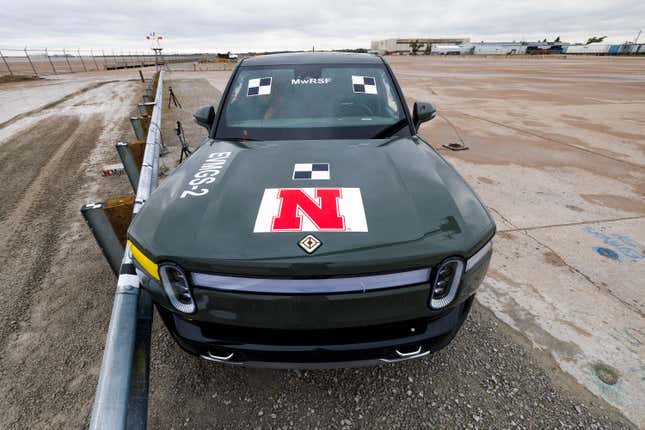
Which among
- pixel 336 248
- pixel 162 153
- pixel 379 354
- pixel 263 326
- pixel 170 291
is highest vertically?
pixel 336 248

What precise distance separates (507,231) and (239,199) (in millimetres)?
2819

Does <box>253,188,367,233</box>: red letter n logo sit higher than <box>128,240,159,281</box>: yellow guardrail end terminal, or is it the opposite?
<box>253,188,367,233</box>: red letter n logo

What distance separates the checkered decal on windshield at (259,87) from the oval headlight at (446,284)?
6.52 ft

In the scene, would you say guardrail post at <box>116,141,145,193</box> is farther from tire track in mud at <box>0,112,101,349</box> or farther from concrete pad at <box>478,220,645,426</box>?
concrete pad at <box>478,220,645,426</box>

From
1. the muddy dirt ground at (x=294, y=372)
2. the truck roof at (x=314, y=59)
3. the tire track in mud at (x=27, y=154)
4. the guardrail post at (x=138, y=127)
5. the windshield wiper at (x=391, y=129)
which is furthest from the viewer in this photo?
the guardrail post at (x=138, y=127)

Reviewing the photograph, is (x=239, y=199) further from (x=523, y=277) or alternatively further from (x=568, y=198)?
(x=568, y=198)

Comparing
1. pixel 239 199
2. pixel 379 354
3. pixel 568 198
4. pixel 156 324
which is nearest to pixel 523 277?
pixel 379 354

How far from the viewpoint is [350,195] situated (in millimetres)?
1544

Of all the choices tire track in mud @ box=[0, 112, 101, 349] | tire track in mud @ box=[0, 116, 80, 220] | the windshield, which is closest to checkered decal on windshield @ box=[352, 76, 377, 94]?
the windshield

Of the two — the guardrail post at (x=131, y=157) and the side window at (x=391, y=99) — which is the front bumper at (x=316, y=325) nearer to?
the side window at (x=391, y=99)

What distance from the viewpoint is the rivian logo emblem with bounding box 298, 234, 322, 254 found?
1233 millimetres

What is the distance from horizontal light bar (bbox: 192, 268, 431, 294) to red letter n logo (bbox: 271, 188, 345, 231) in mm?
226

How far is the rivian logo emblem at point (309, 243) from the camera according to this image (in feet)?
4.05

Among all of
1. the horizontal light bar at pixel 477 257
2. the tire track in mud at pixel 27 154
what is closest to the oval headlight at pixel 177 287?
the horizontal light bar at pixel 477 257
